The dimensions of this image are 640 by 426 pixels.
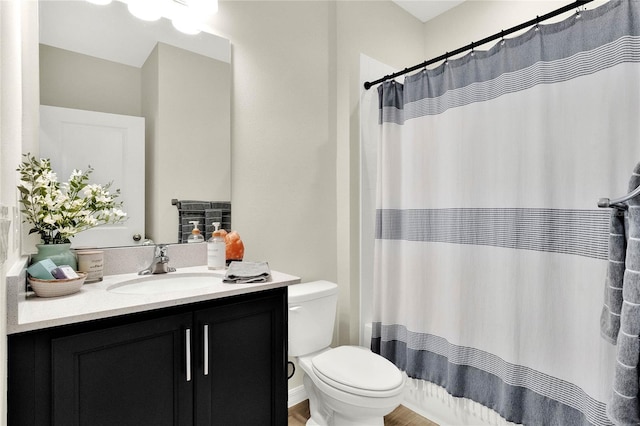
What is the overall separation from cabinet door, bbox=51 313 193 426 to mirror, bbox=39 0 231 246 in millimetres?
600

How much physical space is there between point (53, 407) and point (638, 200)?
1.78 meters

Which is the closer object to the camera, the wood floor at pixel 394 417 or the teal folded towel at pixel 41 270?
the teal folded towel at pixel 41 270

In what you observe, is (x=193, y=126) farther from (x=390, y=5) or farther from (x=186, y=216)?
(x=390, y=5)

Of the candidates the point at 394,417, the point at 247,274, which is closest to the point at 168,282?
the point at 247,274

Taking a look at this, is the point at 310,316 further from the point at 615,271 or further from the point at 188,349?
the point at 615,271

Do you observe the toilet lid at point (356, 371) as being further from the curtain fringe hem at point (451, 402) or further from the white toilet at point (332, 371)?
the curtain fringe hem at point (451, 402)

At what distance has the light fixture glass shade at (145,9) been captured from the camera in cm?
159

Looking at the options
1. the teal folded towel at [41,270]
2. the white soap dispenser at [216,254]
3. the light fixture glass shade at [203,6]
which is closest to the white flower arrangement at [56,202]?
the teal folded towel at [41,270]

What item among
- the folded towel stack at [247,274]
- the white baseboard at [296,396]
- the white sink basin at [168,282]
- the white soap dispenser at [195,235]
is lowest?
the white baseboard at [296,396]

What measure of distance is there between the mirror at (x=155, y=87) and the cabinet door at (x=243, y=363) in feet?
1.96

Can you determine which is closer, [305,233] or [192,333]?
[192,333]

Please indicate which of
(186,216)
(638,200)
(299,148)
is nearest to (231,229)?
(186,216)

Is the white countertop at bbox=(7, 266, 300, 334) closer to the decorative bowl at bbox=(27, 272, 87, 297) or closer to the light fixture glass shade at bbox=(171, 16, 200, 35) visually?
the decorative bowl at bbox=(27, 272, 87, 297)

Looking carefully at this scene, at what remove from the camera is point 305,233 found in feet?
7.12
